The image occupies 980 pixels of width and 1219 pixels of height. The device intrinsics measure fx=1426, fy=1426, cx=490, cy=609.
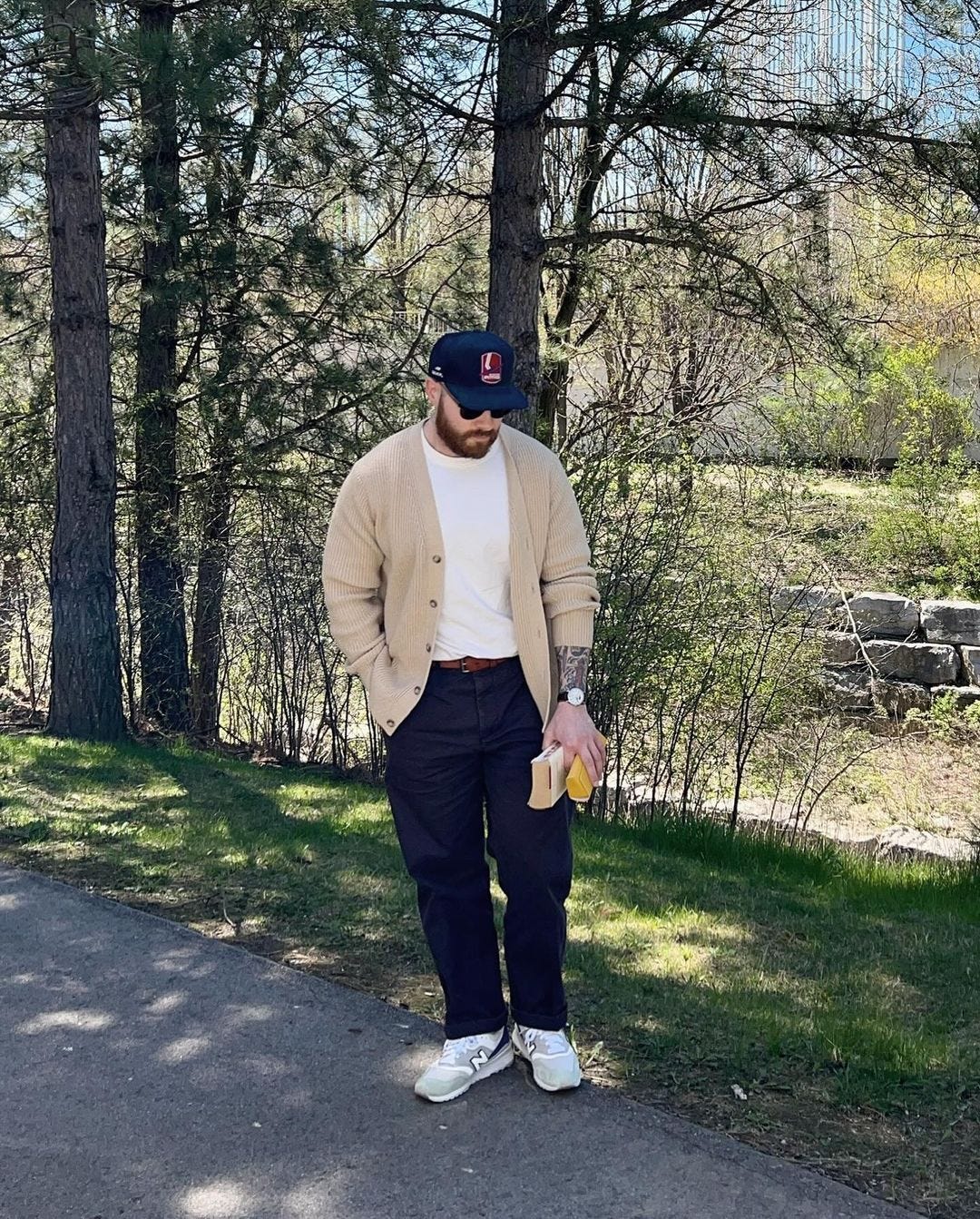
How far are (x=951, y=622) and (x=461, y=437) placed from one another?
37.9 ft

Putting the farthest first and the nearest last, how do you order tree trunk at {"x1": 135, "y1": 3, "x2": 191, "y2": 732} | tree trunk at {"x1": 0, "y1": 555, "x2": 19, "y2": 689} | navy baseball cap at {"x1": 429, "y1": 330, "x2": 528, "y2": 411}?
tree trunk at {"x1": 0, "y1": 555, "x2": 19, "y2": 689} → tree trunk at {"x1": 135, "y1": 3, "x2": 191, "y2": 732} → navy baseball cap at {"x1": 429, "y1": 330, "x2": 528, "y2": 411}

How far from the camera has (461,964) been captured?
376 cm

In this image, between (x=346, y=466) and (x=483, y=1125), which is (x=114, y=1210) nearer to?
(x=483, y=1125)

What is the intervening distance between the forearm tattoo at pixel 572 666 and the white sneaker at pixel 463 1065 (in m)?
0.96

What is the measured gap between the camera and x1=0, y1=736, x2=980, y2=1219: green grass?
143 inches

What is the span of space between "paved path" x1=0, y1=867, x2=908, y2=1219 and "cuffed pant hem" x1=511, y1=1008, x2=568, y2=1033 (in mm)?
147

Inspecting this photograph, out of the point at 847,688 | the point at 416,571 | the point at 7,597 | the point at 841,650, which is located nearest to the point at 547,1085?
the point at 416,571

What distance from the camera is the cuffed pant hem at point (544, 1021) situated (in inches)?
147

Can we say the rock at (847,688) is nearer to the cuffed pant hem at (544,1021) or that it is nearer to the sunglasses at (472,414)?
the cuffed pant hem at (544,1021)

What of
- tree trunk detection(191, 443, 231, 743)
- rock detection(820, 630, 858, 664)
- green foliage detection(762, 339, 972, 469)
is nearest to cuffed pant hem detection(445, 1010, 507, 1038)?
tree trunk detection(191, 443, 231, 743)

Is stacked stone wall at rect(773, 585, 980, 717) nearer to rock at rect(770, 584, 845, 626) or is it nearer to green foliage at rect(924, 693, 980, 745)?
green foliage at rect(924, 693, 980, 745)

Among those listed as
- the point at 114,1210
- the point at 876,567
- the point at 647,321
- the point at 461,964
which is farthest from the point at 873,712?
the point at 114,1210

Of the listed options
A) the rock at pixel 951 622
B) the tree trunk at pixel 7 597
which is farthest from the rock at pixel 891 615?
the tree trunk at pixel 7 597

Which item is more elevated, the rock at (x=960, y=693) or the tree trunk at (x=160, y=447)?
the tree trunk at (x=160, y=447)
